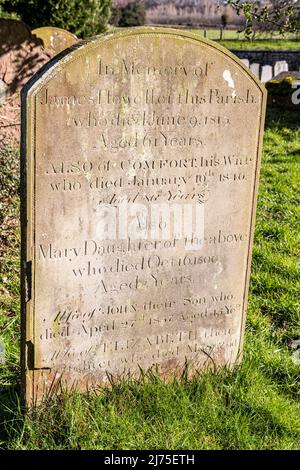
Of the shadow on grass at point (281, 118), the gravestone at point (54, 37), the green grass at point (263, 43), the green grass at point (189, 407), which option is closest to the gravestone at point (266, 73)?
the shadow on grass at point (281, 118)

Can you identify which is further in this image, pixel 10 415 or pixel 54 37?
pixel 54 37

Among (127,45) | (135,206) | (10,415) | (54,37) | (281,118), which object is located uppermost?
(127,45)

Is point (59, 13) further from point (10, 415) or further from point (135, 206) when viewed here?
point (10, 415)

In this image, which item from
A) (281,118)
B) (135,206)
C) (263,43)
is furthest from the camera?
(263,43)

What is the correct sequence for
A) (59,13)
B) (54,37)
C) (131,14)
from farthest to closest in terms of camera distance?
(131,14) < (59,13) < (54,37)

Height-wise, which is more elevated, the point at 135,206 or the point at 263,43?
the point at 135,206

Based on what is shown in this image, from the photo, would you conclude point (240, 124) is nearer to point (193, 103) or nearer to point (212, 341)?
point (193, 103)

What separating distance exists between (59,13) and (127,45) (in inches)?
454

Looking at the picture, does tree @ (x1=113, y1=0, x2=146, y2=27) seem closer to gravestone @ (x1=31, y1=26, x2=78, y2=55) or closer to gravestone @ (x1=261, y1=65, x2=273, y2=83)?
gravestone @ (x1=261, y1=65, x2=273, y2=83)

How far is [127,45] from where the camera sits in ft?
9.23

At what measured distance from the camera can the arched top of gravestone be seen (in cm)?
268

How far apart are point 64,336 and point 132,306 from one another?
0.39m

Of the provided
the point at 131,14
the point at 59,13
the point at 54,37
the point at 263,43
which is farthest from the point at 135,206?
the point at 131,14

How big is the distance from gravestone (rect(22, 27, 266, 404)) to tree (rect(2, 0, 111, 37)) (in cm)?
1099
